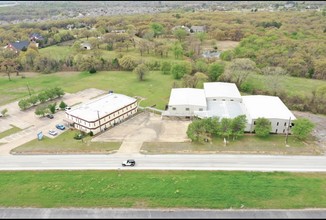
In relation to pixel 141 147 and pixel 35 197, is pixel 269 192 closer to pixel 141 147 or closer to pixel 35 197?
pixel 141 147

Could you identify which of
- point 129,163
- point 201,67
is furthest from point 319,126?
point 201,67

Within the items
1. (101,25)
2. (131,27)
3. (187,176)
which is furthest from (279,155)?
(101,25)

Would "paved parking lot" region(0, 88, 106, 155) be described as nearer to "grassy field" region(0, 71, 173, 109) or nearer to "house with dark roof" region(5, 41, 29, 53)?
"grassy field" region(0, 71, 173, 109)

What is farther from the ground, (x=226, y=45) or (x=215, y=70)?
(x=226, y=45)

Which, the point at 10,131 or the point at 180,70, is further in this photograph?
the point at 180,70

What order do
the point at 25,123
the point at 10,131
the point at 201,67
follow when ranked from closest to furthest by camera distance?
the point at 10,131 → the point at 25,123 → the point at 201,67

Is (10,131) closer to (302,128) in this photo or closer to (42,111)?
(42,111)

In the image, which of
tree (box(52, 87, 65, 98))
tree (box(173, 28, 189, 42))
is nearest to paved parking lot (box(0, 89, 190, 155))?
tree (box(52, 87, 65, 98))

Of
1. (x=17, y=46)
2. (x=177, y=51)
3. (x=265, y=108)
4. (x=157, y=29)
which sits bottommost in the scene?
(x=265, y=108)
